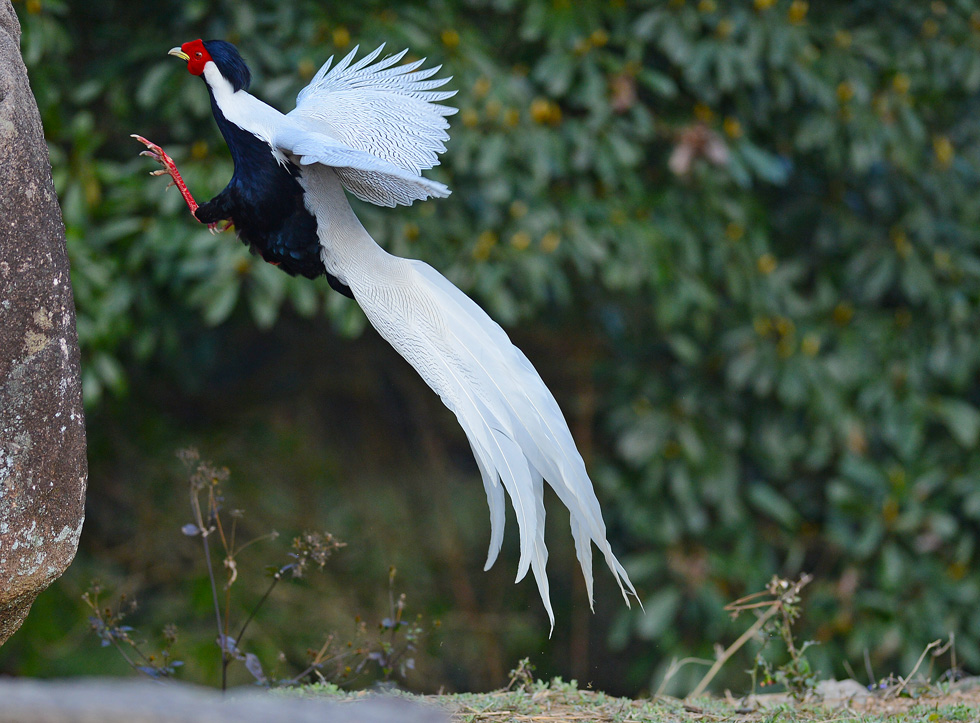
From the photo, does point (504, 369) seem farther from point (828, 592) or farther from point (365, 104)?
point (828, 592)

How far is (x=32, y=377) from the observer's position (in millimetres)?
1636

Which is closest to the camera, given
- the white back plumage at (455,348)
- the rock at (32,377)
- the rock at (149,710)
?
the rock at (149,710)

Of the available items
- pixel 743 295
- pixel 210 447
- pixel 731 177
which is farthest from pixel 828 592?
pixel 210 447

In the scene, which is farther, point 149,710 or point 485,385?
point 485,385

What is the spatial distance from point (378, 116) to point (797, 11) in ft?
6.65

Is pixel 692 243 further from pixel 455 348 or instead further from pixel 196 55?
pixel 196 55

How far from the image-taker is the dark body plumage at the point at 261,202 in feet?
5.98

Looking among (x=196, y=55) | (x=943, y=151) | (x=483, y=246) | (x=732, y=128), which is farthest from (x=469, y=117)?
(x=943, y=151)

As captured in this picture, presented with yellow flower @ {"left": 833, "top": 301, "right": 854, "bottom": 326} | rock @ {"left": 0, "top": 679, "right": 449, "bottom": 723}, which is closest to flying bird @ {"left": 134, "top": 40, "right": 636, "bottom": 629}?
rock @ {"left": 0, "top": 679, "right": 449, "bottom": 723}

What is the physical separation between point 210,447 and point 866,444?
2.51m

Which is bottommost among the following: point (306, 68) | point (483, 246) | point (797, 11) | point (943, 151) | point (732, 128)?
point (483, 246)

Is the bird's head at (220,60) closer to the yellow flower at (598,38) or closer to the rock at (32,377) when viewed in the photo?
the rock at (32,377)

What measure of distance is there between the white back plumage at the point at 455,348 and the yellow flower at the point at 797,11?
6.56 feet

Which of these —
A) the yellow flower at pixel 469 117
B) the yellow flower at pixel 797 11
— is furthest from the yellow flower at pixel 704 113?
the yellow flower at pixel 469 117
